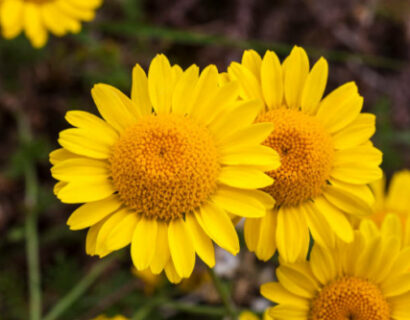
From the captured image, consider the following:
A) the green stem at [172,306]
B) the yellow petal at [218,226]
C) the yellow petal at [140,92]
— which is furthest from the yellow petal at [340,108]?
the green stem at [172,306]

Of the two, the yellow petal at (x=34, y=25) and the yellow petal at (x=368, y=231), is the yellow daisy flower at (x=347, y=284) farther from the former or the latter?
the yellow petal at (x=34, y=25)

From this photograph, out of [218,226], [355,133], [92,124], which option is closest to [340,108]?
[355,133]

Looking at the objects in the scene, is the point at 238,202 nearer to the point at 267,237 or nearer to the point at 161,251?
the point at 267,237

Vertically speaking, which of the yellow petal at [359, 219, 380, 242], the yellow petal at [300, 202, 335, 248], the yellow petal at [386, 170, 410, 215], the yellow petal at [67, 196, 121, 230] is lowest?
the yellow petal at [386, 170, 410, 215]

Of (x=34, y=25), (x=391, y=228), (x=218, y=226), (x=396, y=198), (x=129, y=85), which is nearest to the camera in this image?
(x=218, y=226)

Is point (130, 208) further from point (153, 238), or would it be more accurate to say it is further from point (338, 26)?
point (338, 26)

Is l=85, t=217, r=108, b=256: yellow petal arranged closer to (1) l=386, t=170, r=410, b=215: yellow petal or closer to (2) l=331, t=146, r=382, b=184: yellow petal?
(2) l=331, t=146, r=382, b=184: yellow petal

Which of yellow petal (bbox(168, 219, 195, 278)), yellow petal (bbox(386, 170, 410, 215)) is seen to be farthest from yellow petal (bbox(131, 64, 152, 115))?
yellow petal (bbox(386, 170, 410, 215))
